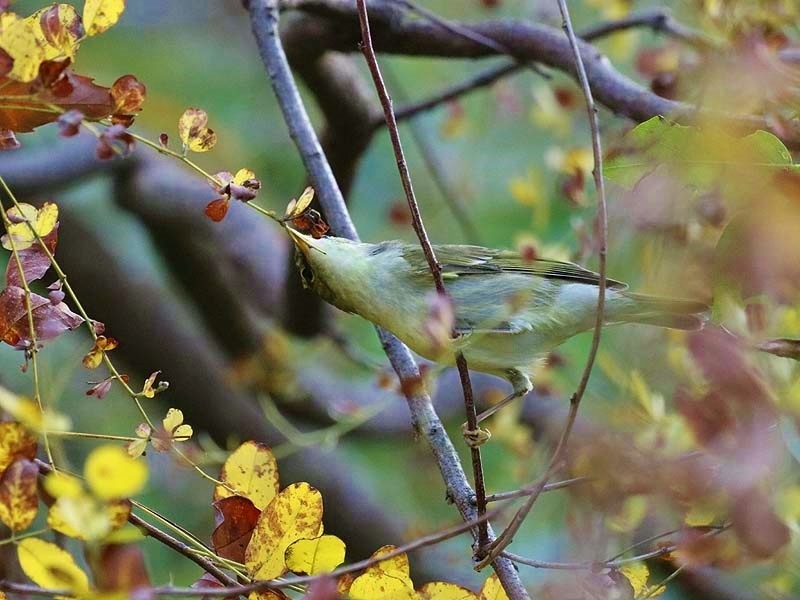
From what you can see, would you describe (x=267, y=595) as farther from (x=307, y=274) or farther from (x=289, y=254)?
(x=289, y=254)

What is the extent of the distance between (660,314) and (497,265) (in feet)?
1.37

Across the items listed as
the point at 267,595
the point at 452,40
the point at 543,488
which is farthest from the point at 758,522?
the point at 452,40

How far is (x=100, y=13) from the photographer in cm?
131

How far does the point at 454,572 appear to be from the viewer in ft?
12.6

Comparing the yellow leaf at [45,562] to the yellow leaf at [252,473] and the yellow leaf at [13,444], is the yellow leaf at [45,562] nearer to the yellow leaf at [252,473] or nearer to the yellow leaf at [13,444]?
the yellow leaf at [13,444]

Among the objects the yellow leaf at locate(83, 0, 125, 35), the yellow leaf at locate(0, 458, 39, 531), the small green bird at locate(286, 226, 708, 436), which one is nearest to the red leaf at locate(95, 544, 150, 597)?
the yellow leaf at locate(0, 458, 39, 531)

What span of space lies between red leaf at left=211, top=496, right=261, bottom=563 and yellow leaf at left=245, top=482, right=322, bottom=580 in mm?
69

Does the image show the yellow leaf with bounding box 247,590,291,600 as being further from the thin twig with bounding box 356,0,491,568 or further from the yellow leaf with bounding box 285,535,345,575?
the thin twig with bounding box 356,0,491,568

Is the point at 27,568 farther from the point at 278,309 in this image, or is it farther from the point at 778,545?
the point at 278,309

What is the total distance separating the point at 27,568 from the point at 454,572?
3.07 meters

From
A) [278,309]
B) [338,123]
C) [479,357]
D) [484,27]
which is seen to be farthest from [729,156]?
[278,309]

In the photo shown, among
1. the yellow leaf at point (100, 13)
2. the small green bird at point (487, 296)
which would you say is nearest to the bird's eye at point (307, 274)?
the small green bird at point (487, 296)

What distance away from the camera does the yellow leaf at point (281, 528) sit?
122 centimetres

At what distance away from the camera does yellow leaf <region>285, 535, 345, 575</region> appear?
117cm
